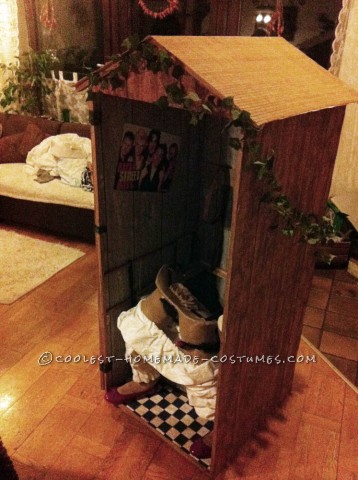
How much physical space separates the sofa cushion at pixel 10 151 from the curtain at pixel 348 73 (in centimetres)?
284

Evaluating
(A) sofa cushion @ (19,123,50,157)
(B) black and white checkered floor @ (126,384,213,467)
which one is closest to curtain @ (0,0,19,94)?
(A) sofa cushion @ (19,123,50,157)

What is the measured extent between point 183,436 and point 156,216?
3.13ft

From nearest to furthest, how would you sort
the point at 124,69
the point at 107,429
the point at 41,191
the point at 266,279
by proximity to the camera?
1. the point at 124,69
2. the point at 266,279
3. the point at 107,429
4. the point at 41,191

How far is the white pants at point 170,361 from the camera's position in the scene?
1634 mm

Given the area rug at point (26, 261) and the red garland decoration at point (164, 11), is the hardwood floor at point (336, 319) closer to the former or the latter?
the area rug at point (26, 261)

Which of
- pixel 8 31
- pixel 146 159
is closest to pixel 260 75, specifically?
pixel 146 159

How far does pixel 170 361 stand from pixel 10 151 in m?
3.05

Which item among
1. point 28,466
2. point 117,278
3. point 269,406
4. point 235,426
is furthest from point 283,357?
point 28,466

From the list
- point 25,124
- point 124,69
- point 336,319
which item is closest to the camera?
point 124,69

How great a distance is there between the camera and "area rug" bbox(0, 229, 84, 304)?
279cm

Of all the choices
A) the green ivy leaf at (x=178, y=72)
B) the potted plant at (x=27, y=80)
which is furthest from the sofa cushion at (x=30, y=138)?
the green ivy leaf at (x=178, y=72)

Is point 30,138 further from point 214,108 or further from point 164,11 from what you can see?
point 214,108

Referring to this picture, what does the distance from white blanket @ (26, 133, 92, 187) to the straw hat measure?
203cm

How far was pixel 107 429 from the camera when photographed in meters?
1.80
